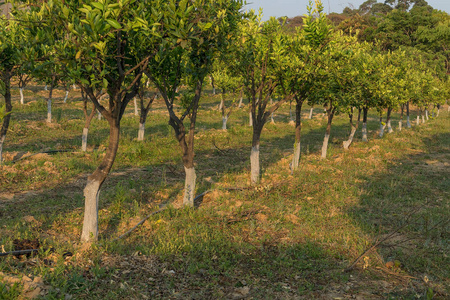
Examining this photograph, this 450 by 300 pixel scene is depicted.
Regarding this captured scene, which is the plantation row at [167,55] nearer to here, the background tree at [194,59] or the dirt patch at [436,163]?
the background tree at [194,59]

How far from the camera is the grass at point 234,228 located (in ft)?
21.9

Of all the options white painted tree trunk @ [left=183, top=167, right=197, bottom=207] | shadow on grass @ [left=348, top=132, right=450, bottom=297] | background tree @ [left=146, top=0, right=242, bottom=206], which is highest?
background tree @ [left=146, top=0, right=242, bottom=206]

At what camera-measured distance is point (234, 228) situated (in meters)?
9.46

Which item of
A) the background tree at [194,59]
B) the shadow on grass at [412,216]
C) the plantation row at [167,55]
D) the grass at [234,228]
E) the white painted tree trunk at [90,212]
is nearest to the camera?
the grass at [234,228]

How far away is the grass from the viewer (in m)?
6.67

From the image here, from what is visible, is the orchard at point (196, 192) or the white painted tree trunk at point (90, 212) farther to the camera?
the white painted tree trunk at point (90, 212)

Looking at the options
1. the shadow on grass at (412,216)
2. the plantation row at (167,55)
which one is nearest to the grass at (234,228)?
the shadow on grass at (412,216)

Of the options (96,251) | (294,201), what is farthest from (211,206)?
(96,251)

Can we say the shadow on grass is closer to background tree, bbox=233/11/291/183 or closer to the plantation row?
the plantation row

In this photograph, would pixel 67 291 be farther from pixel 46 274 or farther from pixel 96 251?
pixel 96 251

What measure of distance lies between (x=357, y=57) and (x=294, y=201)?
11183 millimetres

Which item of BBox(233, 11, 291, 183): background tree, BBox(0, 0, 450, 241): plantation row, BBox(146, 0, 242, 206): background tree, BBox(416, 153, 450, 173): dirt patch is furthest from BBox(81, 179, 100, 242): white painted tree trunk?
BBox(416, 153, 450, 173): dirt patch

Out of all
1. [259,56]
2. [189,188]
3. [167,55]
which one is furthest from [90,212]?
[259,56]

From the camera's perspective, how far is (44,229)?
897cm
